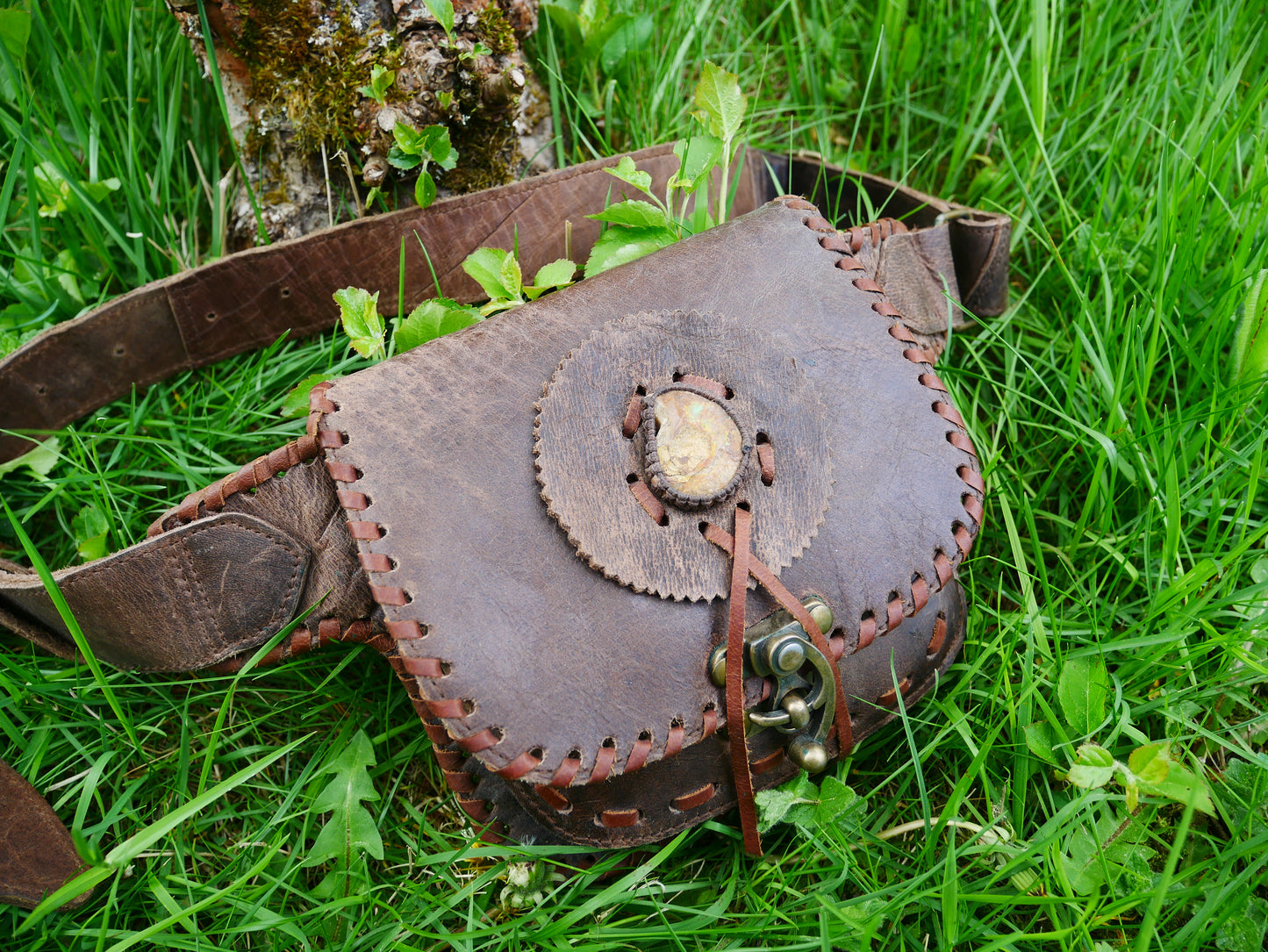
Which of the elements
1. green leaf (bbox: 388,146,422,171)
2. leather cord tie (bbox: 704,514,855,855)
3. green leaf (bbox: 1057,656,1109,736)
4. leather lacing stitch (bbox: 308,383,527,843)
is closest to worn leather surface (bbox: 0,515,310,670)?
leather lacing stitch (bbox: 308,383,527,843)

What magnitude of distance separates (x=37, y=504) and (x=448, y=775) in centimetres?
119

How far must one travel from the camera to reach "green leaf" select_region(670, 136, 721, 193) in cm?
199

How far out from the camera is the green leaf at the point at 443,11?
1.98 metres

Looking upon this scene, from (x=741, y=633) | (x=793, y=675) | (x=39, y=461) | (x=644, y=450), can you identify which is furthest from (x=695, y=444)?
(x=39, y=461)

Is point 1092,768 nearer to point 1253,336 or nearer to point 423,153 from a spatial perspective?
point 1253,336

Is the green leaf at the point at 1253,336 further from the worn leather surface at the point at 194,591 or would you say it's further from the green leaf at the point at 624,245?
the worn leather surface at the point at 194,591

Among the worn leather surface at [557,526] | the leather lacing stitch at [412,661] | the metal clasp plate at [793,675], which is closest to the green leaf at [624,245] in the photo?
the worn leather surface at [557,526]

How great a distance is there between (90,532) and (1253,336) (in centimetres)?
266

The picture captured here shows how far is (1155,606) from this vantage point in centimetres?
169

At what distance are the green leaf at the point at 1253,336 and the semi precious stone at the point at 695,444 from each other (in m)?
1.24

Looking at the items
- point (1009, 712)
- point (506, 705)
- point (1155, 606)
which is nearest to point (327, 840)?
point (506, 705)

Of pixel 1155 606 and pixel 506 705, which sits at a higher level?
pixel 506 705

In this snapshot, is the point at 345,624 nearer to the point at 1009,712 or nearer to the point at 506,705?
the point at 506,705

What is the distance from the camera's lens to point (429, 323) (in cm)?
180
